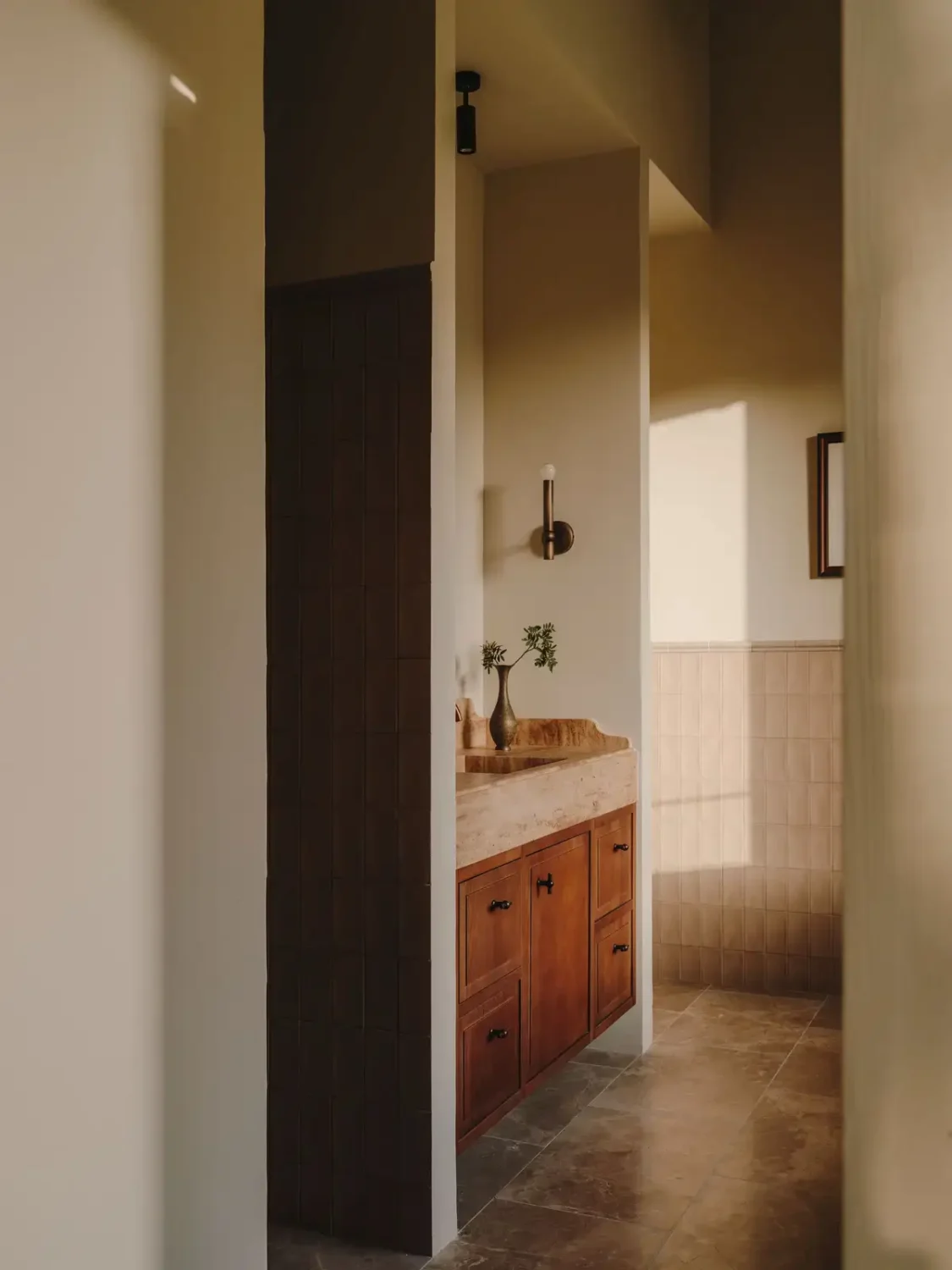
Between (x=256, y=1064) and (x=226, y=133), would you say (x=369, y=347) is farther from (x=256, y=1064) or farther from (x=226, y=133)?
(x=256, y=1064)

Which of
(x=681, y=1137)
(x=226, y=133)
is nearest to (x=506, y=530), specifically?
(x=681, y=1137)

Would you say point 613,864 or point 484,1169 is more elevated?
point 613,864

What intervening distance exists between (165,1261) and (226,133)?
1.52 metres

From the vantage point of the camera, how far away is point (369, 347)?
267 centimetres

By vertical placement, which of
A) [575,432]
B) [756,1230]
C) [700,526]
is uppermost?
[575,432]

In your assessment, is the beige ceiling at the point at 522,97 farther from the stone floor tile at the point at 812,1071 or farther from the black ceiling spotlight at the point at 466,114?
the stone floor tile at the point at 812,1071

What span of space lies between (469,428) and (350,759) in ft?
5.47

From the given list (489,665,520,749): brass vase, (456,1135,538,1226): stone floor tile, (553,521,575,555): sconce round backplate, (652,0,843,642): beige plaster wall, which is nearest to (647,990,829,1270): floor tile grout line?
(456,1135,538,1226): stone floor tile

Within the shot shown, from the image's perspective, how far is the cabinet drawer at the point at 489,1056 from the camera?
275 centimetres

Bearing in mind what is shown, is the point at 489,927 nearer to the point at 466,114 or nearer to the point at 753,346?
the point at 466,114

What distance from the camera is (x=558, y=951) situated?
325 cm

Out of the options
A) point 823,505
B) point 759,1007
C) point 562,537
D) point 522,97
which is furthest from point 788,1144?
point 522,97

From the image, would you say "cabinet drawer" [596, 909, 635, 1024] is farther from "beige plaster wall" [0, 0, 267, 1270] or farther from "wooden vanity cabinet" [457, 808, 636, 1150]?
"beige plaster wall" [0, 0, 267, 1270]

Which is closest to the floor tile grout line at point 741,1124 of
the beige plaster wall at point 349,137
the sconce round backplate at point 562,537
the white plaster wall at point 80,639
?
the white plaster wall at point 80,639
